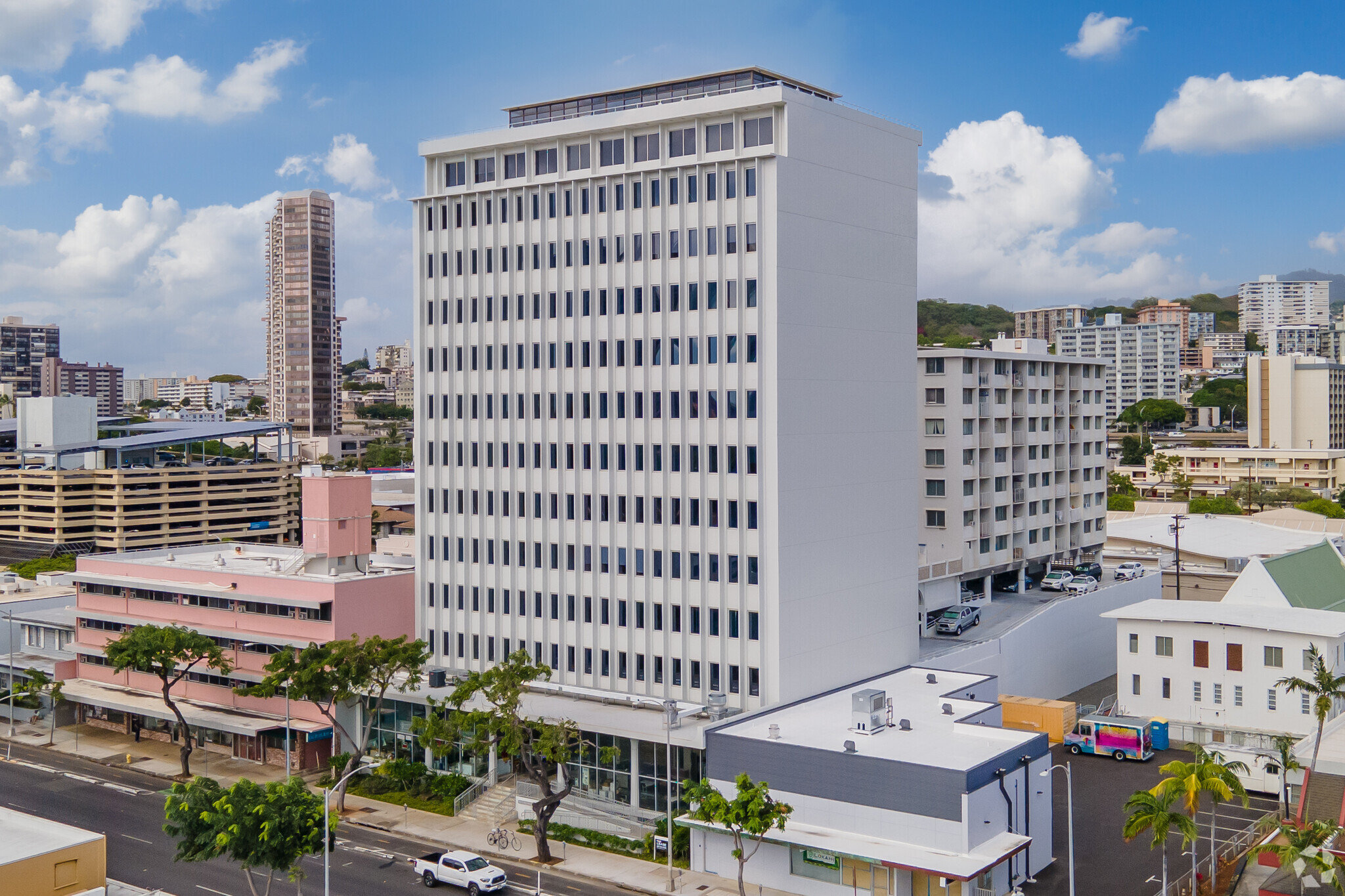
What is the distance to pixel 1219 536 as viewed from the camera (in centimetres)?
12631

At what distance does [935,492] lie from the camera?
88875 mm

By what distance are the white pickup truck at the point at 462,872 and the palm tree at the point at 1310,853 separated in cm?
3093

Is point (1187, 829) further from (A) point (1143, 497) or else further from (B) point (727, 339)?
(A) point (1143, 497)

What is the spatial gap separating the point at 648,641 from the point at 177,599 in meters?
35.1

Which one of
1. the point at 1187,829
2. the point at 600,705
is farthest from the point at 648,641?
the point at 1187,829

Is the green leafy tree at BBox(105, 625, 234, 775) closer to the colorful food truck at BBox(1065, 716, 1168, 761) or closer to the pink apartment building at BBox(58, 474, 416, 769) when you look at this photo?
the pink apartment building at BBox(58, 474, 416, 769)

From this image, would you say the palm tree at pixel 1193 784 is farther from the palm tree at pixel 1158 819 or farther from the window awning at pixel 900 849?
the window awning at pixel 900 849

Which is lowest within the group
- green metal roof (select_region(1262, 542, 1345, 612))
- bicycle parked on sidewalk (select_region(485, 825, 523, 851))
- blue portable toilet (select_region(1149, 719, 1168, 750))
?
bicycle parked on sidewalk (select_region(485, 825, 523, 851))

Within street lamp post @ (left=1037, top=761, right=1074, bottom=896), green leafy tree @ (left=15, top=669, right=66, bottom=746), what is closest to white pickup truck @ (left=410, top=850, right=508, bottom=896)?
street lamp post @ (left=1037, top=761, right=1074, bottom=896)

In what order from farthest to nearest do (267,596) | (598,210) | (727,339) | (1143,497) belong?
(1143,497), (267,596), (598,210), (727,339)

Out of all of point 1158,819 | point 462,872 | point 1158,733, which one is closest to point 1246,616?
point 1158,733

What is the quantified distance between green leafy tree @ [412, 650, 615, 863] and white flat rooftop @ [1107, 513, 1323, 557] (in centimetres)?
8775

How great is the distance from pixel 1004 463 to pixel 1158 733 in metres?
28.1

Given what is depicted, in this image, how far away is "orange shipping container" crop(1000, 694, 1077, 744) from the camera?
231 ft
